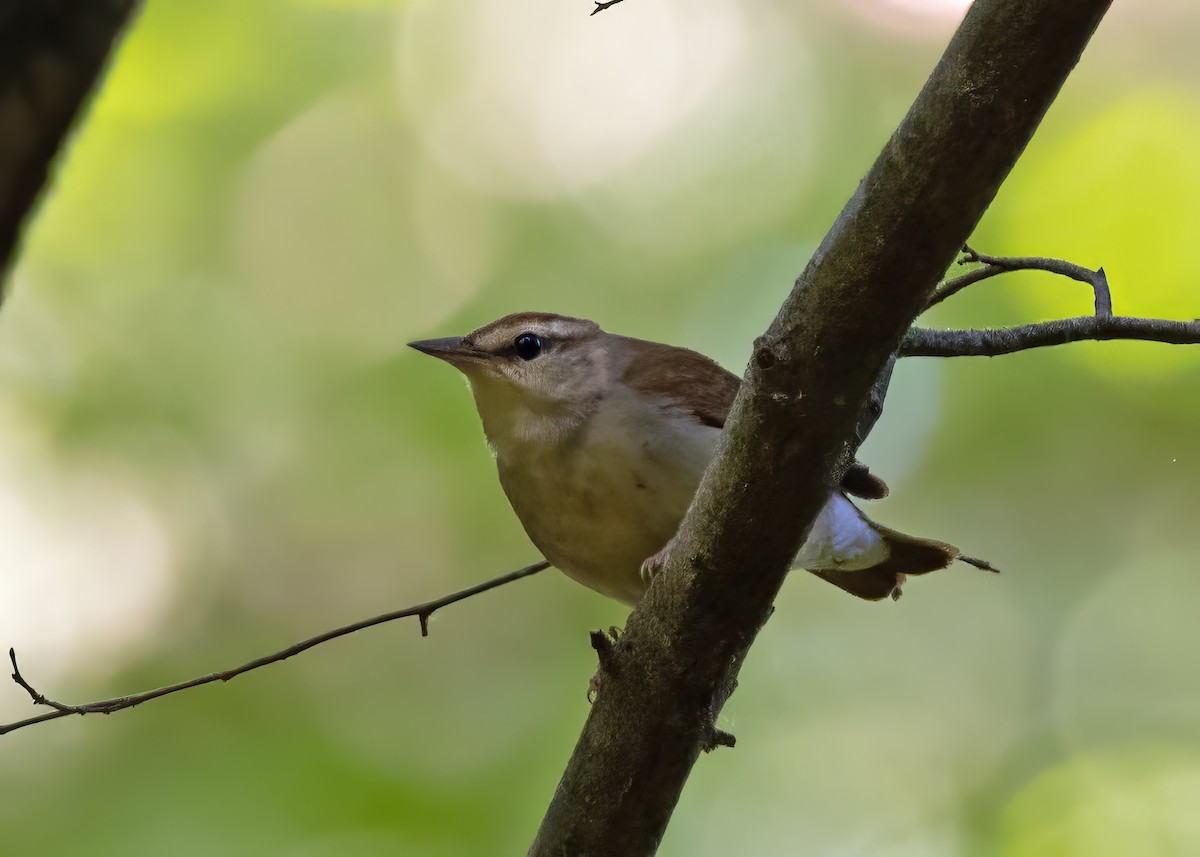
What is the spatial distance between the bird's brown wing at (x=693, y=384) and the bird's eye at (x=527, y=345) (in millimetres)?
363

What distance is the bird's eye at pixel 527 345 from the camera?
449 cm

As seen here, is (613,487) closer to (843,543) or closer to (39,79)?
(843,543)

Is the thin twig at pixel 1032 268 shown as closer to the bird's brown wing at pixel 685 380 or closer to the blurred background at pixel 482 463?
the bird's brown wing at pixel 685 380

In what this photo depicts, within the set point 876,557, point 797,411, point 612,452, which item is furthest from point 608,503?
point 797,411

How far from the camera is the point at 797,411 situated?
250 cm

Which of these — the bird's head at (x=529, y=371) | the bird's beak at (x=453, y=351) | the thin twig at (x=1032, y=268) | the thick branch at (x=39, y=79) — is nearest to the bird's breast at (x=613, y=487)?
the bird's head at (x=529, y=371)

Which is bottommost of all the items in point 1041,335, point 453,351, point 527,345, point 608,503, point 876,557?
point 608,503

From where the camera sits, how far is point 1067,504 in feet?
23.9

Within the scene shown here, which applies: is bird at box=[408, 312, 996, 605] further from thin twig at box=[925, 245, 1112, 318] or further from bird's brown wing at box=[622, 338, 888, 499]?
thin twig at box=[925, 245, 1112, 318]

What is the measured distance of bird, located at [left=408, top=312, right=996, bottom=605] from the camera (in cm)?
386

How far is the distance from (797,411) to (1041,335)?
0.95m

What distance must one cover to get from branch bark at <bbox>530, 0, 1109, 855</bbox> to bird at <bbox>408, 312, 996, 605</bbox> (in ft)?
2.07

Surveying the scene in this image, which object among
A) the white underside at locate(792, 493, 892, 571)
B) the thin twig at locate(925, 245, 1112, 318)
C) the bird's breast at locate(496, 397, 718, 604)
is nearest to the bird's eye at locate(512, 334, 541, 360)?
the bird's breast at locate(496, 397, 718, 604)

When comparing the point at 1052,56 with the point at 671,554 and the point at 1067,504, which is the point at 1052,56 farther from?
the point at 1067,504
